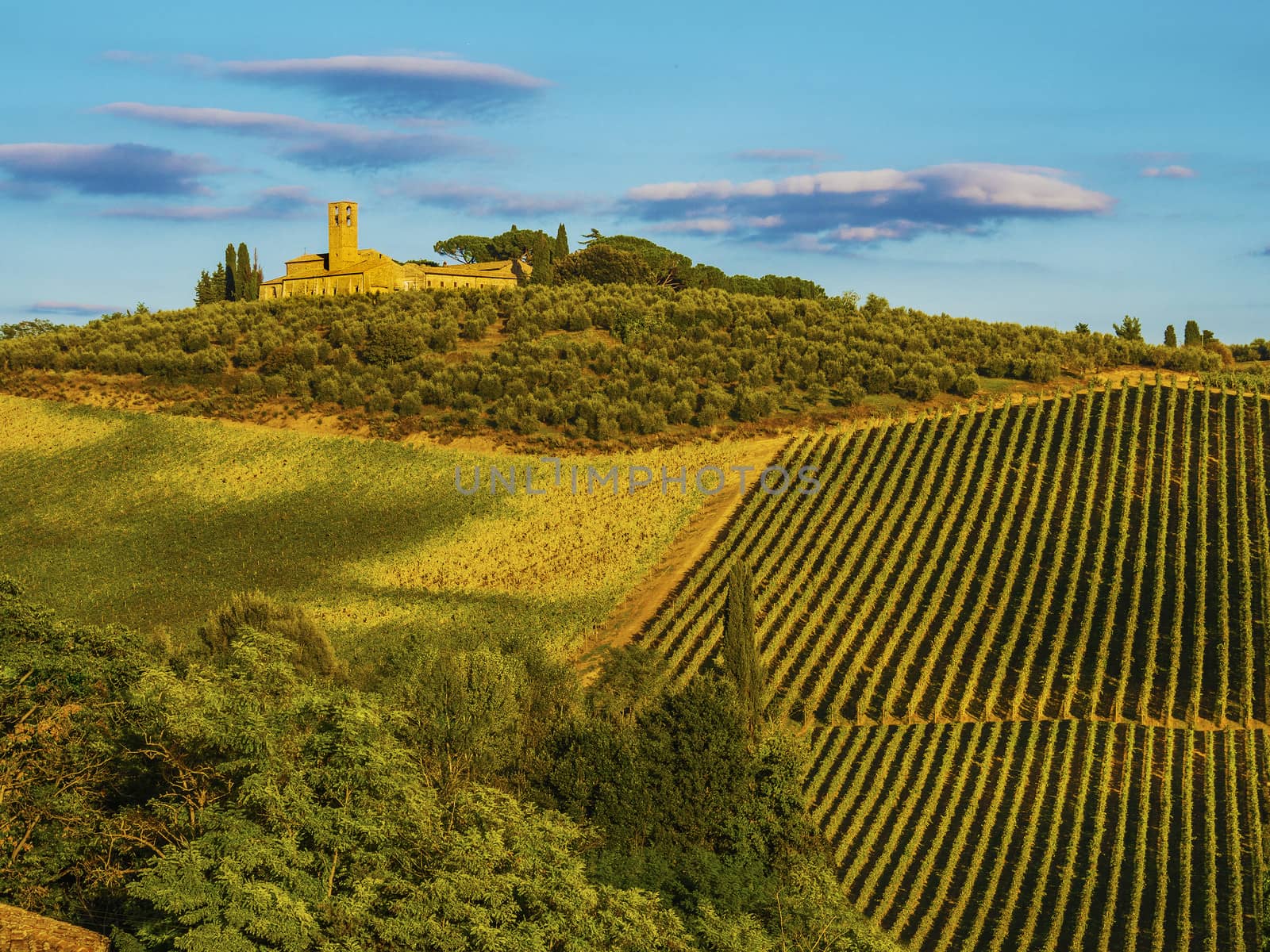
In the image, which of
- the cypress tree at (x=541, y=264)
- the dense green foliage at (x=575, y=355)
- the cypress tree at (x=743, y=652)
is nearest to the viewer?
the cypress tree at (x=743, y=652)

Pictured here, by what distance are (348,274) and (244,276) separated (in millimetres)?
12568

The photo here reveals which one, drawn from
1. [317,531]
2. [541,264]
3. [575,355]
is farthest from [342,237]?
[317,531]

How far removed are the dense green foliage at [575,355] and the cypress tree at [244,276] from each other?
1818 cm

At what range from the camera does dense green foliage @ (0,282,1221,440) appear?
2633 inches

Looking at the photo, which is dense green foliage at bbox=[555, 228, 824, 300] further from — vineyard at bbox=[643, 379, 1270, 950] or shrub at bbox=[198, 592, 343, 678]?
shrub at bbox=[198, 592, 343, 678]

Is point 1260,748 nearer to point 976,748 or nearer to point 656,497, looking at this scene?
point 976,748

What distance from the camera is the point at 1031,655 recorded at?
3934cm

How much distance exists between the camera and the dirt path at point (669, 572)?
44.1m

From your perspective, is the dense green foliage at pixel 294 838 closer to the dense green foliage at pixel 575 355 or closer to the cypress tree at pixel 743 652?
the cypress tree at pixel 743 652

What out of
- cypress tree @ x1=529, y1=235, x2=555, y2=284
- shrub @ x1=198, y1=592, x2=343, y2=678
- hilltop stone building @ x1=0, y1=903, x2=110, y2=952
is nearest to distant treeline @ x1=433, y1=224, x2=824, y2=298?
cypress tree @ x1=529, y1=235, x2=555, y2=284

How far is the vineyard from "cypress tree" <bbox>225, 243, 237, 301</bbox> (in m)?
65.1

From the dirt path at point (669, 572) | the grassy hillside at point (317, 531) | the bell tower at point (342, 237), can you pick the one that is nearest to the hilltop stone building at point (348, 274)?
the bell tower at point (342, 237)

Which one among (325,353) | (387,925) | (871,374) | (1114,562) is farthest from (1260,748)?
(325,353)

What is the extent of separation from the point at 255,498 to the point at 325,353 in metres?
20.0
